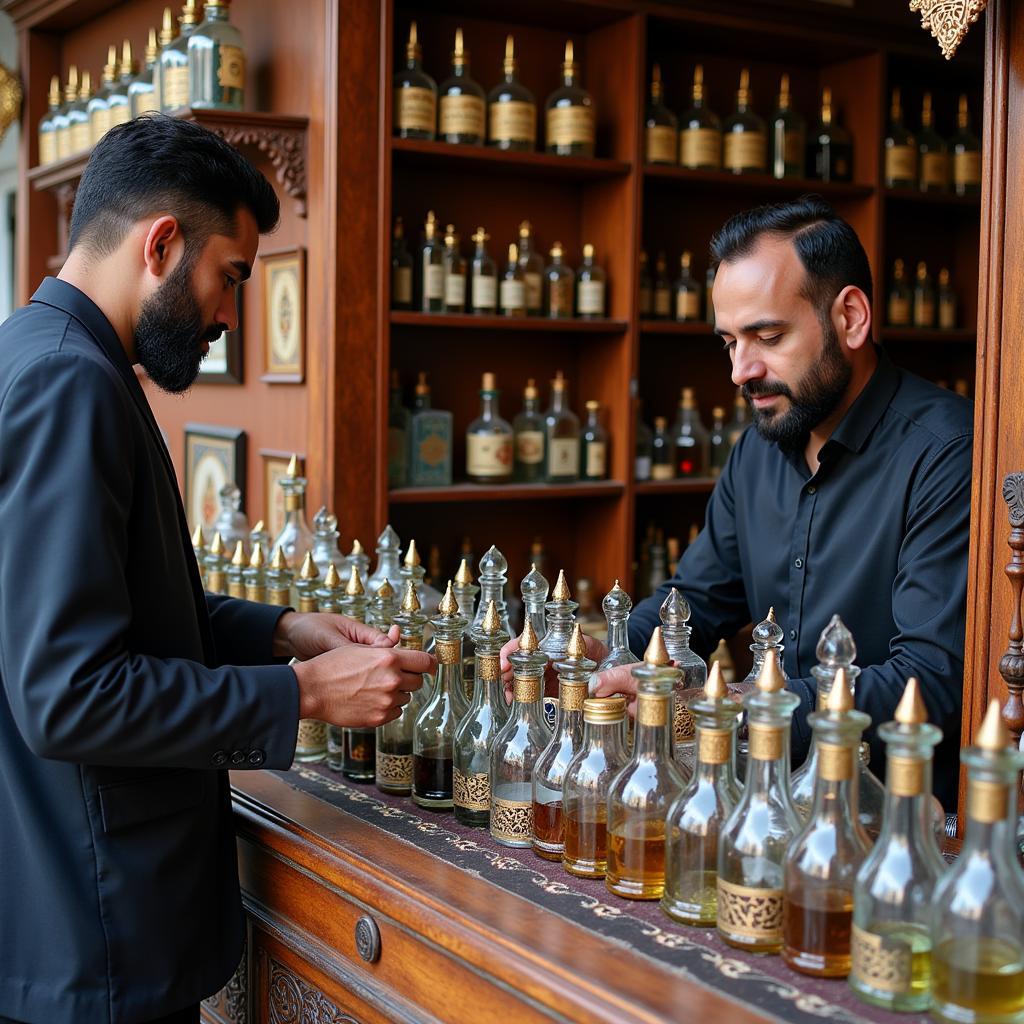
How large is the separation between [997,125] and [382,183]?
1877mm

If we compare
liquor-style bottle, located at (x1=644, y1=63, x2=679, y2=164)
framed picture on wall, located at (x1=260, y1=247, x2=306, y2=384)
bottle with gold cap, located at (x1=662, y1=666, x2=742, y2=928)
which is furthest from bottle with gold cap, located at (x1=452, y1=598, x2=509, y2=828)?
liquor-style bottle, located at (x1=644, y1=63, x2=679, y2=164)

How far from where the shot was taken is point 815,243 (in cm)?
213

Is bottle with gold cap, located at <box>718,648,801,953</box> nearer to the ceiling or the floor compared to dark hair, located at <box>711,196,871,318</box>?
nearer to the floor

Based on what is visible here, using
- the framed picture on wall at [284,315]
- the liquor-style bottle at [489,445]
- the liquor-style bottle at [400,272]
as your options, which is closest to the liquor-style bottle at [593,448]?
the liquor-style bottle at [489,445]

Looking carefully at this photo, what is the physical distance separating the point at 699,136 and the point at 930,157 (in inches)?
34.5

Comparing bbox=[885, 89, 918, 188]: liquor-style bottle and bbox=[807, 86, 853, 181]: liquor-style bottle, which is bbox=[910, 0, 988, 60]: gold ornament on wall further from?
bbox=[885, 89, 918, 188]: liquor-style bottle

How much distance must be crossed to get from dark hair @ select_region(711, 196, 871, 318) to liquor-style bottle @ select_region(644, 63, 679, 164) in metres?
1.53

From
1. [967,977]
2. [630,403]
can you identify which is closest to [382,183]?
[630,403]

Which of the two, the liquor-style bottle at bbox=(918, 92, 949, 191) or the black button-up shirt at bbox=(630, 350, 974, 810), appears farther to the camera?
the liquor-style bottle at bbox=(918, 92, 949, 191)

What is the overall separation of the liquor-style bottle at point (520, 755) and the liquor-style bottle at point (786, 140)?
272 cm

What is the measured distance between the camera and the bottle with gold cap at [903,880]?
1079 millimetres

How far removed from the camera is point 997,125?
1494 mm

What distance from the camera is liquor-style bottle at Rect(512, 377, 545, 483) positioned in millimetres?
3590

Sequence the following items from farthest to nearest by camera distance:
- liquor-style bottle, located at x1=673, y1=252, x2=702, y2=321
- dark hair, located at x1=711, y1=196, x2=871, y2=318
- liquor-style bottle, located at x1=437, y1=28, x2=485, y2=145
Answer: liquor-style bottle, located at x1=673, y1=252, x2=702, y2=321, liquor-style bottle, located at x1=437, y1=28, x2=485, y2=145, dark hair, located at x1=711, y1=196, x2=871, y2=318
